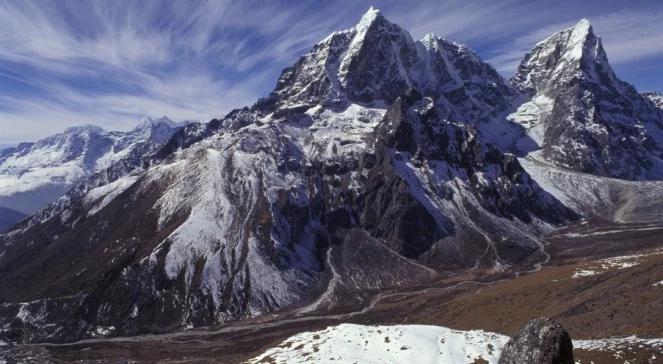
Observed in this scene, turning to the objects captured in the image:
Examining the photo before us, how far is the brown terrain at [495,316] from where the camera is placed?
200ft

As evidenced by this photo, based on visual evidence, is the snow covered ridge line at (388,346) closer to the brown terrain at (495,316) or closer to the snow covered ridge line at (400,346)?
the snow covered ridge line at (400,346)

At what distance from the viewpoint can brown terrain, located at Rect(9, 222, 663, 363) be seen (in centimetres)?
6106

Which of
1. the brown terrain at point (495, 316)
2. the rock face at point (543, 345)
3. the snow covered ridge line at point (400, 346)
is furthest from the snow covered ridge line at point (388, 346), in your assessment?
the rock face at point (543, 345)

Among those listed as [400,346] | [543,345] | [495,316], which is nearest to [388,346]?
[400,346]

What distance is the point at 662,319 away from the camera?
55562 mm

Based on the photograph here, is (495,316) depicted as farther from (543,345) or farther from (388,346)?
(543,345)

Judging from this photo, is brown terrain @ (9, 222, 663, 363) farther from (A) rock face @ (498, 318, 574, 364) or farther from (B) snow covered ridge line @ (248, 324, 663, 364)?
(A) rock face @ (498, 318, 574, 364)

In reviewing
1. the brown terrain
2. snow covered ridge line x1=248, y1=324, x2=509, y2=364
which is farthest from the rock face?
the brown terrain

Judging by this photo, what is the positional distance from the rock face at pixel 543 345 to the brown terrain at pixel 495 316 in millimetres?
18620

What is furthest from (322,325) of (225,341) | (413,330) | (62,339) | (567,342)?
(567,342)

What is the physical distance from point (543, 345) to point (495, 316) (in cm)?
6384

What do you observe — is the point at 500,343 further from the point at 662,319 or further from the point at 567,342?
the point at 567,342

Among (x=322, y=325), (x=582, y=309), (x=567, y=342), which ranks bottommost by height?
(x=322, y=325)

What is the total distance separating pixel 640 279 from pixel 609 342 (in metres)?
34.1
